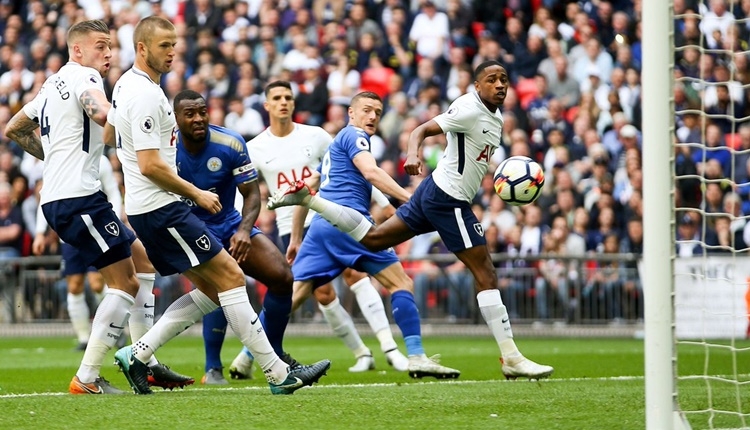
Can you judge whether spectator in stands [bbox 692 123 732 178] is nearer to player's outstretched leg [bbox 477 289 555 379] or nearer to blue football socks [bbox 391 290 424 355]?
blue football socks [bbox 391 290 424 355]

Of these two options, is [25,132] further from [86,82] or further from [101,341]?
[101,341]

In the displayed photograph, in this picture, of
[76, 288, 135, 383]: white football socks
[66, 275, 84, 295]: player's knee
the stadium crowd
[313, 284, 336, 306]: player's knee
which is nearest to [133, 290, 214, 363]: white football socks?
[76, 288, 135, 383]: white football socks

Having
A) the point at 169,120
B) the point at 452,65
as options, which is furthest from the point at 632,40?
the point at 169,120

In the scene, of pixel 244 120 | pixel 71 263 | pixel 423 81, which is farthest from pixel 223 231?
pixel 423 81

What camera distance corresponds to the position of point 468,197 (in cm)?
980

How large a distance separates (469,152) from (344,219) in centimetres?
128

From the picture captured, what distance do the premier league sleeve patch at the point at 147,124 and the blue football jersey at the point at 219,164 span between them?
110cm

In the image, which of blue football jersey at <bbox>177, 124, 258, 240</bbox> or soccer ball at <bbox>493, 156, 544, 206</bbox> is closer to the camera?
blue football jersey at <bbox>177, 124, 258, 240</bbox>

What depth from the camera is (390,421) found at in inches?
260

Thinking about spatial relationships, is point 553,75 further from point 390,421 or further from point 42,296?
point 390,421

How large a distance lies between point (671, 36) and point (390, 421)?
2538 mm

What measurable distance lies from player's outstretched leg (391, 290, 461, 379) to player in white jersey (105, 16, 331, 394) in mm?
2047

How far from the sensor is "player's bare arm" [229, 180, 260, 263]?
8.31 m

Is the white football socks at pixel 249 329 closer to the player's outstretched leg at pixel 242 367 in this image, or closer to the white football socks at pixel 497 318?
the white football socks at pixel 497 318
